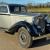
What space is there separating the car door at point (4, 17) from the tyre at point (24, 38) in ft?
4.50

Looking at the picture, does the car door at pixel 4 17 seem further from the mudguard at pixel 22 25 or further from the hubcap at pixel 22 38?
the hubcap at pixel 22 38

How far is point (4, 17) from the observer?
1069 centimetres

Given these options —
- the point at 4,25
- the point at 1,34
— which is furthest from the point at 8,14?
the point at 1,34

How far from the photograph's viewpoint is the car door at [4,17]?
1042 cm

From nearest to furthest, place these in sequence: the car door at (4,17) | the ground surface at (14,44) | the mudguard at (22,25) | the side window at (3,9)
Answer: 1. the mudguard at (22,25)
2. the ground surface at (14,44)
3. the car door at (4,17)
4. the side window at (3,9)

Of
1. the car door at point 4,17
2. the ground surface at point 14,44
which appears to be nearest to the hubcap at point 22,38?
the ground surface at point 14,44

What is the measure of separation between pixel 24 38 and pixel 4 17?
2.12 m

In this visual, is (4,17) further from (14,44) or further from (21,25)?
(21,25)

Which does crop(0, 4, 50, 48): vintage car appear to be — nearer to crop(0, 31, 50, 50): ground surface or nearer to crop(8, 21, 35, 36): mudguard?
crop(8, 21, 35, 36): mudguard

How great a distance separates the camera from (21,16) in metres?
9.66

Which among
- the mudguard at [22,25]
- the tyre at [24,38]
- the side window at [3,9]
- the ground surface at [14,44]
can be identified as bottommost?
the ground surface at [14,44]

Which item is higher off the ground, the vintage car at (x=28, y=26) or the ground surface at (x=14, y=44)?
the vintage car at (x=28, y=26)

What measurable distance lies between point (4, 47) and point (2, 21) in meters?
2.14

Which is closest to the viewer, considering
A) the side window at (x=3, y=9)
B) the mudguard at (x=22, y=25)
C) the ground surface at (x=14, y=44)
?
the mudguard at (x=22, y=25)
